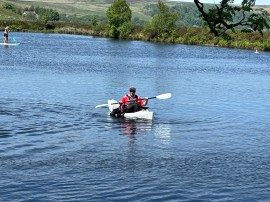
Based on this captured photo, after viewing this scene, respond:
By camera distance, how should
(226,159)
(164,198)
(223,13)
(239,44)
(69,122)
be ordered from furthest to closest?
1. (239,44)
2. (69,122)
3. (226,159)
4. (164,198)
5. (223,13)

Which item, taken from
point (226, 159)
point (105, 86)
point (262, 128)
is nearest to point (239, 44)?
point (105, 86)

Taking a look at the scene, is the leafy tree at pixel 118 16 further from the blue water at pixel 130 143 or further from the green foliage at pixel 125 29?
the blue water at pixel 130 143

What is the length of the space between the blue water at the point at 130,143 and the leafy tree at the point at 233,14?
9.55 m

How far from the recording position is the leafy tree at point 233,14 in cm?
1269

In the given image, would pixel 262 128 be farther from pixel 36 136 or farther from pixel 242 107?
pixel 36 136

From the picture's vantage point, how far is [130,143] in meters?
30.5

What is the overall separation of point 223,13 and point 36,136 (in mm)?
20218

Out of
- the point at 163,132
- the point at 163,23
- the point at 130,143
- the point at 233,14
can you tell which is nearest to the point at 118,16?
the point at 163,23

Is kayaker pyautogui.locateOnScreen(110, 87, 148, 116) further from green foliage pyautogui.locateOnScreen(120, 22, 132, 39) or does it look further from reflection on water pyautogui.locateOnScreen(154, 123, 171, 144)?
green foliage pyautogui.locateOnScreen(120, 22, 132, 39)

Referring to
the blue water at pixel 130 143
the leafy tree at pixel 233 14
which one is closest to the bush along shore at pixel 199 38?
the blue water at pixel 130 143

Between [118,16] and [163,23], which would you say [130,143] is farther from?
[118,16]

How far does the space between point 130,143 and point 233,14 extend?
18.0 metres

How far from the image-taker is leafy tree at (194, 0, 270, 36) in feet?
41.6

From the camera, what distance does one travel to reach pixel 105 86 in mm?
58000
